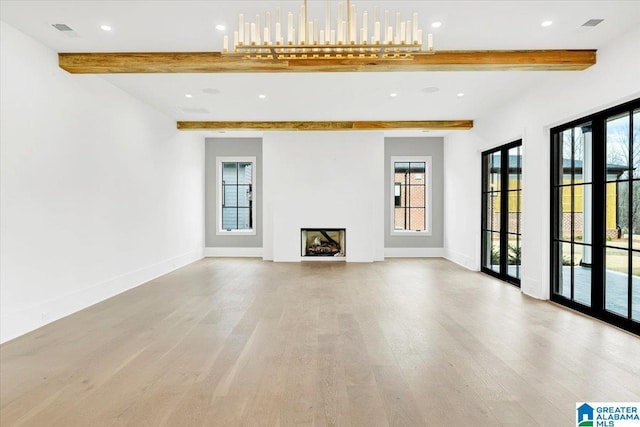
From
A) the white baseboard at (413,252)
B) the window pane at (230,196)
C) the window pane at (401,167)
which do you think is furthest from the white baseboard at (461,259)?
the window pane at (230,196)

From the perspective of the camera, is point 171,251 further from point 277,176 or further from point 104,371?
point 104,371

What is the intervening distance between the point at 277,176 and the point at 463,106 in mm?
4157

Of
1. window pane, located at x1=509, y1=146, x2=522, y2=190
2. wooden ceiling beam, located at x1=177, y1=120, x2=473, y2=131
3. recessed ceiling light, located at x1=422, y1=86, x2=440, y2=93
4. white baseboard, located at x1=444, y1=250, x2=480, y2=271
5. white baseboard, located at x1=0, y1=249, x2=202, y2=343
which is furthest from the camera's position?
wooden ceiling beam, located at x1=177, y1=120, x2=473, y2=131

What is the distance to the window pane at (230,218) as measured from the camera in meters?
9.84

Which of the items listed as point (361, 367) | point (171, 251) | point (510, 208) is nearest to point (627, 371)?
point (361, 367)

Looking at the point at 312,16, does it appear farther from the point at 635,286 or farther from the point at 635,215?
the point at 635,286

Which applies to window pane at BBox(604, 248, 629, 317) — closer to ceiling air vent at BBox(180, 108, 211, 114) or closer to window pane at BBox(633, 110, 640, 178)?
window pane at BBox(633, 110, 640, 178)

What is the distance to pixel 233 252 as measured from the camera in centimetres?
966

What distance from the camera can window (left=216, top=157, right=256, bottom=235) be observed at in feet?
32.1

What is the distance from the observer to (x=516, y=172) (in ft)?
20.3

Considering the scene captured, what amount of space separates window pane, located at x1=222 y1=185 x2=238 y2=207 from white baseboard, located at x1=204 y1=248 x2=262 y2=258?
1.13m

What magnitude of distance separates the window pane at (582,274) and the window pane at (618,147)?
93 centimetres

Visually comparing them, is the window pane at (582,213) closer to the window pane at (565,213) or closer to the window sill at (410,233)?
the window pane at (565,213)

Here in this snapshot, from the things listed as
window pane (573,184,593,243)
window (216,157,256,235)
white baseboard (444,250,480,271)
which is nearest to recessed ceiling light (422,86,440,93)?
window pane (573,184,593,243)
